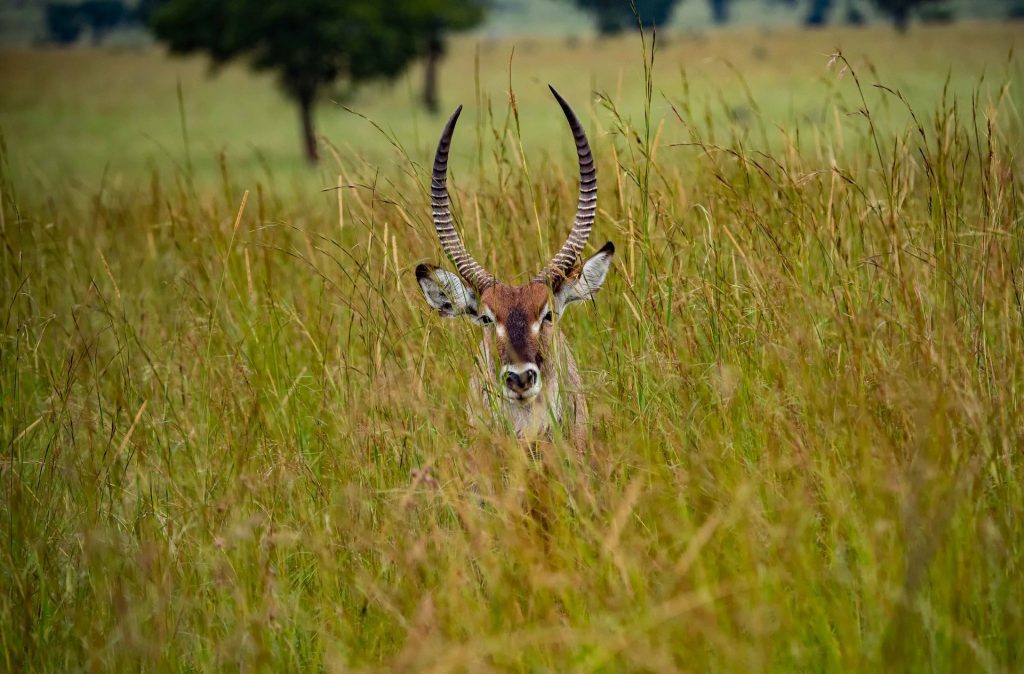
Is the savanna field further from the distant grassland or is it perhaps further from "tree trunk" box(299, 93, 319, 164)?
"tree trunk" box(299, 93, 319, 164)

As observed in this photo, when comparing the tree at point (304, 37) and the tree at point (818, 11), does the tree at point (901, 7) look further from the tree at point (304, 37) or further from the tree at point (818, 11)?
the tree at point (304, 37)

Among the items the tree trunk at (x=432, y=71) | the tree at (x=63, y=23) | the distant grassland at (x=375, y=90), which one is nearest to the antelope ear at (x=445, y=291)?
the distant grassland at (x=375, y=90)

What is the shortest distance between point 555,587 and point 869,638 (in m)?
0.84

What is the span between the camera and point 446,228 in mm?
4113

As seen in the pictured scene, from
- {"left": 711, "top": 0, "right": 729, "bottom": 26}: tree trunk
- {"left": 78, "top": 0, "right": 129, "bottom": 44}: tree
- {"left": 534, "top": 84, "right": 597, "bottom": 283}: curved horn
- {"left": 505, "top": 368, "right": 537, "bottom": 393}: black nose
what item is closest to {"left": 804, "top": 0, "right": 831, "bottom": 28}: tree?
{"left": 711, "top": 0, "right": 729, "bottom": 26}: tree trunk

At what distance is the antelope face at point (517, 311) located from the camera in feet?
12.2

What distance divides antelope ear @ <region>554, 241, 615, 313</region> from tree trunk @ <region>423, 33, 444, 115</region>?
131 ft

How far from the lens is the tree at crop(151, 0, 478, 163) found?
29.6 meters

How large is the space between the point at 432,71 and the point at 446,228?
4156 centimetres

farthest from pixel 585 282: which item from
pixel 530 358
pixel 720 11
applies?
pixel 720 11

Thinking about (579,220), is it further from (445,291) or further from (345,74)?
(345,74)

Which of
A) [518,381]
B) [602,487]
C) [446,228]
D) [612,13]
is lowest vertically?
[602,487]

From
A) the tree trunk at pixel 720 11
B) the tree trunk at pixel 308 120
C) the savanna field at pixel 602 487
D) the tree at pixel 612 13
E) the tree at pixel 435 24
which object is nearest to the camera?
the savanna field at pixel 602 487

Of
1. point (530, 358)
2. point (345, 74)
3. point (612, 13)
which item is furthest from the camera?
point (612, 13)
